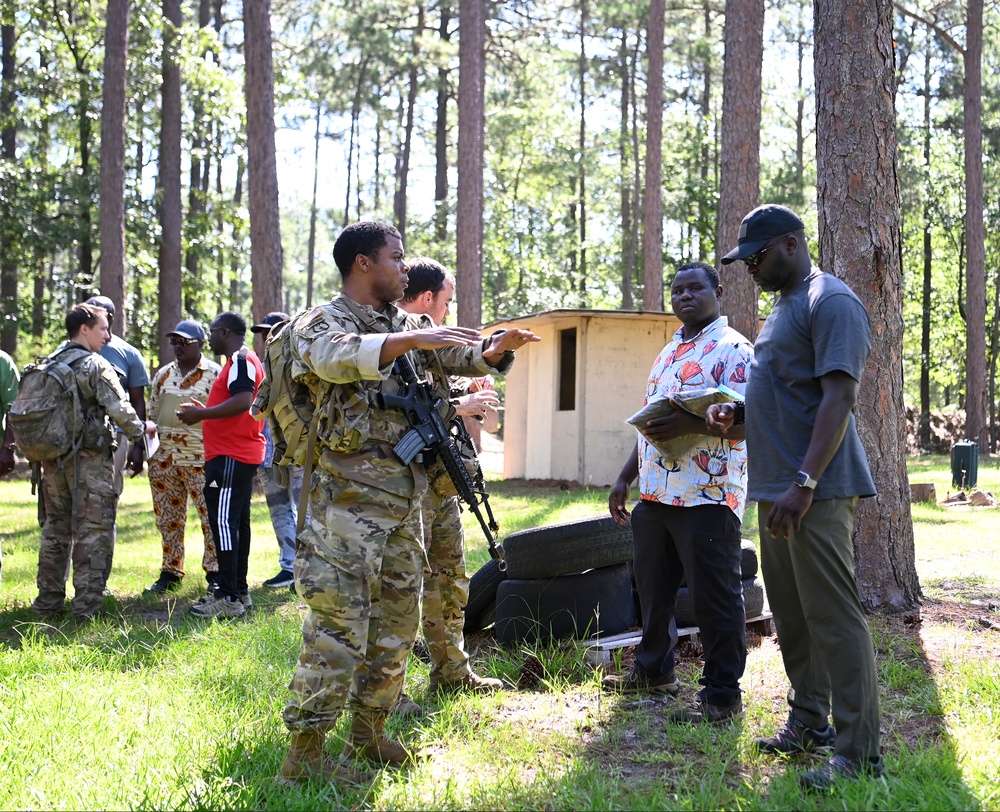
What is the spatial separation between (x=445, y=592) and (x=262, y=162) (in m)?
10.7

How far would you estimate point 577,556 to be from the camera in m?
5.28

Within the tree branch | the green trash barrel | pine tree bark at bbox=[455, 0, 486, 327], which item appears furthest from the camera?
the tree branch

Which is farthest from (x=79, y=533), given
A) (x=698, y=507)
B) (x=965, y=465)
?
(x=965, y=465)

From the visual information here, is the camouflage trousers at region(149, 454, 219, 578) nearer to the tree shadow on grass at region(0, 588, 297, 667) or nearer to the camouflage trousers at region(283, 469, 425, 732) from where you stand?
the tree shadow on grass at region(0, 588, 297, 667)

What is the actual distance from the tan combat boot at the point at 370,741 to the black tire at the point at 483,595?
170 centimetres

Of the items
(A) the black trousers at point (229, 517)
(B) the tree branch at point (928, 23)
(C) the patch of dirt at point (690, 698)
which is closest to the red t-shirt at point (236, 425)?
(A) the black trousers at point (229, 517)

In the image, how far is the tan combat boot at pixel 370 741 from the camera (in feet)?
12.4

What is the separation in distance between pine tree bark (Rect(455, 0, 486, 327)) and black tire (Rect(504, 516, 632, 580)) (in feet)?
35.4

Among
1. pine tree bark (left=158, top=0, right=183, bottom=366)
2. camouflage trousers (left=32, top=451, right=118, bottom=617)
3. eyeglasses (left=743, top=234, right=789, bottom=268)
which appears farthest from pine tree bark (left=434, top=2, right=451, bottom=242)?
eyeglasses (left=743, top=234, right=789, bottom=268)

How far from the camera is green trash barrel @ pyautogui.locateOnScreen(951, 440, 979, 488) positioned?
14.6 meters

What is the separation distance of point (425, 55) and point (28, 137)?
13.0 meters

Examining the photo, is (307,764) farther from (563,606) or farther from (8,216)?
(8,216)

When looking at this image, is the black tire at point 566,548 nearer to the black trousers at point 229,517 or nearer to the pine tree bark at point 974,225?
the black trousers at point 229,517

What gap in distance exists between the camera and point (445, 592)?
4.69 m
